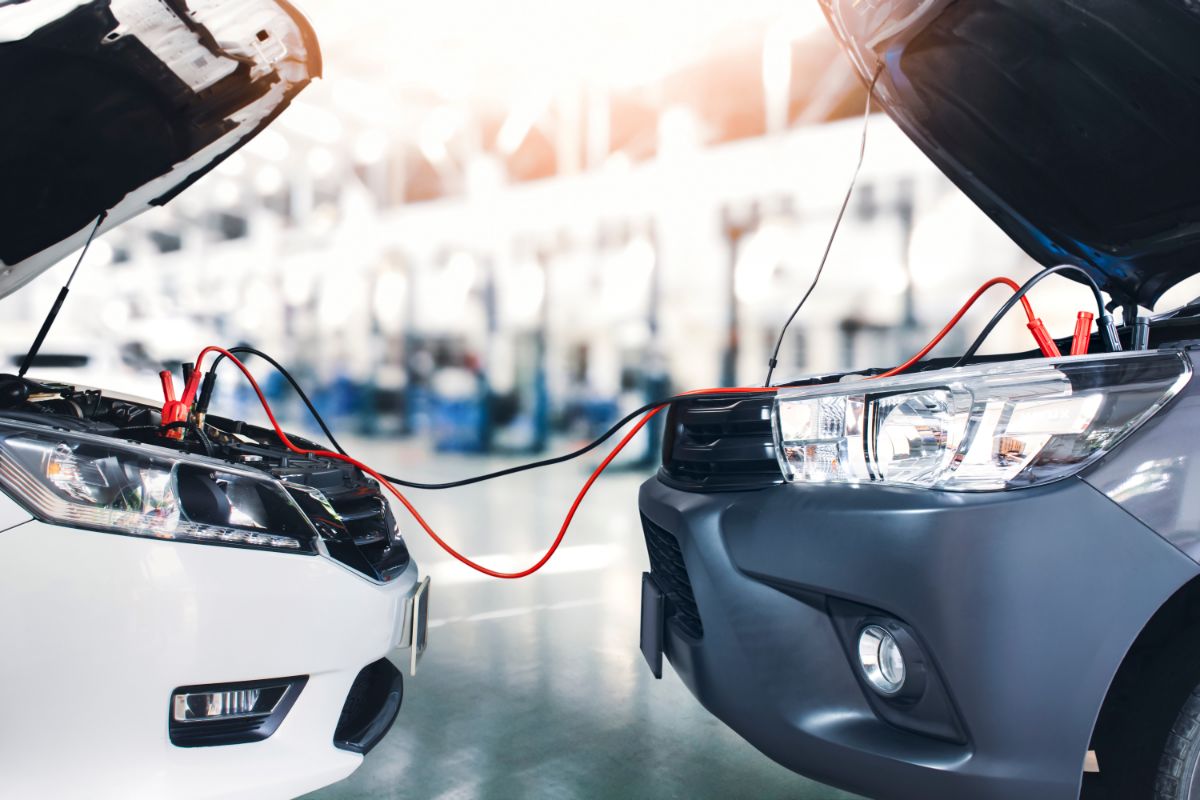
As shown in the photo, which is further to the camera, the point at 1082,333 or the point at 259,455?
the point at 259,455

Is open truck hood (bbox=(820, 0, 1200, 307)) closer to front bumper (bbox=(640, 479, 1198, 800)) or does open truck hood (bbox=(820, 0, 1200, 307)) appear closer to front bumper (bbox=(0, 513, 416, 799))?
front bumper (bbox=(640, 479, 1198, 800))

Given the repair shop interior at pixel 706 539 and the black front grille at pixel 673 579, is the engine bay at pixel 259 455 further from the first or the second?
the black front grille at pixel 673 579

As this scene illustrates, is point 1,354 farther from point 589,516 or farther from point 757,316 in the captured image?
point 757,316

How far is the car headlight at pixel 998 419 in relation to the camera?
88 centimetres

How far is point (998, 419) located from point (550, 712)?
1.41 meters

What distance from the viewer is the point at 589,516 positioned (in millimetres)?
4730

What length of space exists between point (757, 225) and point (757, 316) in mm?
770

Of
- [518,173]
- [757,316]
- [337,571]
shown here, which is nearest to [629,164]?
[518,173]

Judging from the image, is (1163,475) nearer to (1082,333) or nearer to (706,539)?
(1082,333)

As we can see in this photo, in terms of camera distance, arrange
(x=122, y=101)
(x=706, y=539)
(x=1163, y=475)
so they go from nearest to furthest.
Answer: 1. (x=1163, y=475)
2. (x=706, y=539)
3. (x=122, y=101)

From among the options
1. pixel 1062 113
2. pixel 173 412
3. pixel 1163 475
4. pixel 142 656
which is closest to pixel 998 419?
pixel 1163 475

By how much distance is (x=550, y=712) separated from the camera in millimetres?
1888

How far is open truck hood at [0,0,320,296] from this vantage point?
4.51 feet

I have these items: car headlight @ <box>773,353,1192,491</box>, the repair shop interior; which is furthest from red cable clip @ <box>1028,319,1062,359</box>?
car headlight @ <box>773,353,1192,491</box>
